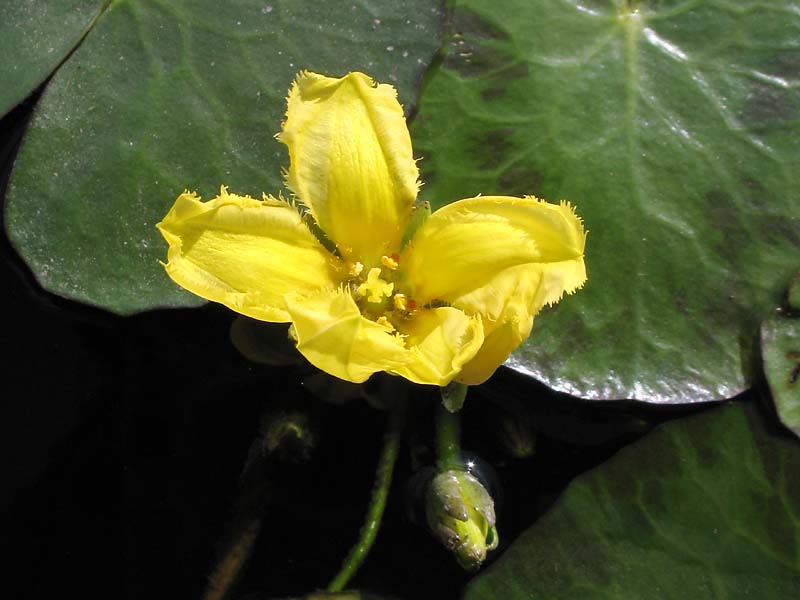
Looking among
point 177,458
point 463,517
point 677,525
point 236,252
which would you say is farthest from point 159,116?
point 677,525

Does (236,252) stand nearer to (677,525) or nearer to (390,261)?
(390,261)

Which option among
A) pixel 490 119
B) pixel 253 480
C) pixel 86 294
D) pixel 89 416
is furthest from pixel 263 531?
pixel 490 119

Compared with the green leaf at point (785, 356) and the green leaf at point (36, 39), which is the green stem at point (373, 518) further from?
the green leaf at point (36, 39)

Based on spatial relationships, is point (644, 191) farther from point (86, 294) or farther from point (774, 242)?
point (86, 294)

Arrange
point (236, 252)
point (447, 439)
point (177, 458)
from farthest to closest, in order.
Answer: point (177, 458) → point (447, 439) → point (236, 252)

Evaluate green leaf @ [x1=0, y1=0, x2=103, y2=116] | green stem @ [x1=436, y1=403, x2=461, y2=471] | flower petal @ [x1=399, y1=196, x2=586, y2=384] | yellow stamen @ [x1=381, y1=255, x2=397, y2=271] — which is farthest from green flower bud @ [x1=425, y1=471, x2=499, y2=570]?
green leaf @ [x1=0, y1=0, x2=103, y2=116]

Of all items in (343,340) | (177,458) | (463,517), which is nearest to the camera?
(343,340)
